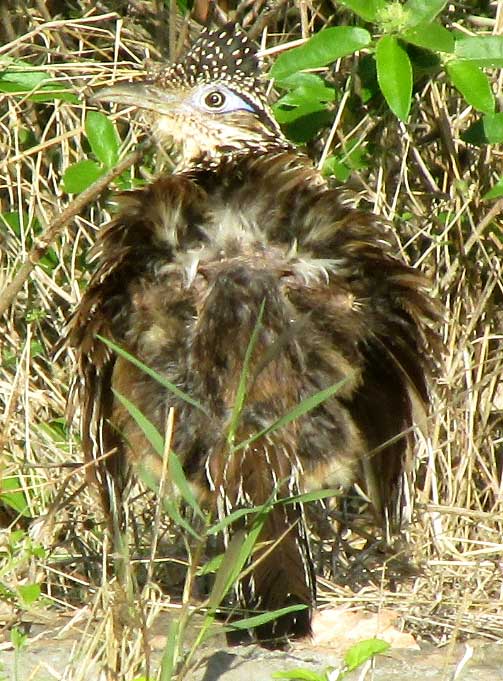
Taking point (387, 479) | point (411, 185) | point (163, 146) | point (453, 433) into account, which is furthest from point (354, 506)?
point (163, 146)

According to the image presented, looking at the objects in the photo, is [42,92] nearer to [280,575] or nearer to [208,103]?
[208,103]

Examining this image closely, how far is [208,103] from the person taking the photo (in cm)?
474

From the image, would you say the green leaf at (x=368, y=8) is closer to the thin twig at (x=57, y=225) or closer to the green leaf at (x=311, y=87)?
the green leaf at (x=311, y=87)

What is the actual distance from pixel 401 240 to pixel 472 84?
1222mm

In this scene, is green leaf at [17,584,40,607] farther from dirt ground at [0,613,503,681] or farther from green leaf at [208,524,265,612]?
green leaf at [208,524,265,612]

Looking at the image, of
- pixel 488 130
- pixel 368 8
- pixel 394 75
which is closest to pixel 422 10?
pixel 368 8

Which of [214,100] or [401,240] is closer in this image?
[214,100]

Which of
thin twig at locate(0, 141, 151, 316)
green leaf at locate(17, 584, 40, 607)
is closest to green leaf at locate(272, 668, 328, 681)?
green leaf at locate(17, 584, 40, 607)

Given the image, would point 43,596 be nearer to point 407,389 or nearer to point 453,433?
point 407,389

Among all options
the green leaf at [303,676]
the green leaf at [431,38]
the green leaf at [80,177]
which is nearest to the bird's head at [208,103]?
the green leaf at [80,177]

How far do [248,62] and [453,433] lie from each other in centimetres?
180

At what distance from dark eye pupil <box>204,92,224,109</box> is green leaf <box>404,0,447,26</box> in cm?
70

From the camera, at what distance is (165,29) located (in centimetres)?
584

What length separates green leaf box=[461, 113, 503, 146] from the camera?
5000mm
